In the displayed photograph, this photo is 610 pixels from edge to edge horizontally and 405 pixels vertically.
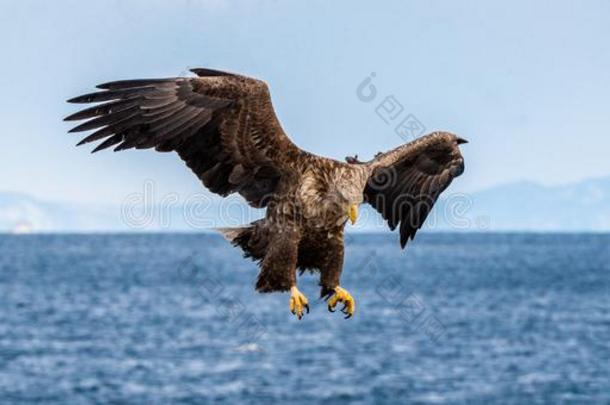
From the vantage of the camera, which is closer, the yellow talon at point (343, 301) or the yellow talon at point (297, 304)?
the yellow talon at point (297, 304)

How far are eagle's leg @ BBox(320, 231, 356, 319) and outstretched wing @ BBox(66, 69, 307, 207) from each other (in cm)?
81

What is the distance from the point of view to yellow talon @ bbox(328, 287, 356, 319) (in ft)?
33.6

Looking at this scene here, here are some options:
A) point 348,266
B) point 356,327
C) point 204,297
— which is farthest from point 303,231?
point 348,266

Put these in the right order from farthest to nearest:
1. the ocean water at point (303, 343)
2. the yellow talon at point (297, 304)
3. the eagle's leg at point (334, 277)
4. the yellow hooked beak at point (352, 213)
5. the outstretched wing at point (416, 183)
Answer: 1. the ocean water at point (303, 343)
2. the outstretched wing at point (416, 183)
3. the eagle's leg at point (334, 277)
4. the yellow hooked beak at point (352, 213)
5. the yellow talon at point (297, 304)

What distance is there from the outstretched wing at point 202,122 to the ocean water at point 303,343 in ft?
135

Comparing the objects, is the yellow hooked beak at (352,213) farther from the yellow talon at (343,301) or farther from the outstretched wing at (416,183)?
the outstretched wing at (416,183)

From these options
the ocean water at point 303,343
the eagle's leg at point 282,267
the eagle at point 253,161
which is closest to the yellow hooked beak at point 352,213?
the eagle at point 253,161

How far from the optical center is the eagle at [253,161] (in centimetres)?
1029

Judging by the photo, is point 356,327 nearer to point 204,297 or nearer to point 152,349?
point 152,349

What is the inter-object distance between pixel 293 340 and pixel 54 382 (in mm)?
19857

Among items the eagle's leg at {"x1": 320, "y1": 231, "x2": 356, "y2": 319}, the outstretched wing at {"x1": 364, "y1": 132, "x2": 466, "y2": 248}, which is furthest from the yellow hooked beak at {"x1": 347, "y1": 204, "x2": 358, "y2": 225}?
the outstretched wing at {"x1": 364, "y1": 132, "x2": 466, "y2": 248}

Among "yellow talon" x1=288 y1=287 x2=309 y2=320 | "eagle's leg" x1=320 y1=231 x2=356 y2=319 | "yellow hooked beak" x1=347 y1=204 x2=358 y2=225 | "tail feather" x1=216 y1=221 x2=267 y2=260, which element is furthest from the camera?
"tail feather" x1=216 y1=221 x2=267 y2=260

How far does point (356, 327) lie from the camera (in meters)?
85.4

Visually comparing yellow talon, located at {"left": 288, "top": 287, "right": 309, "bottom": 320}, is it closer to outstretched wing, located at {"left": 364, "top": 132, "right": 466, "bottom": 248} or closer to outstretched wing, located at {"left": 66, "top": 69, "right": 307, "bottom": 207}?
outstretched wing, located at {"left": 66, "top": 69, "right": 307, "bottom": 207}
